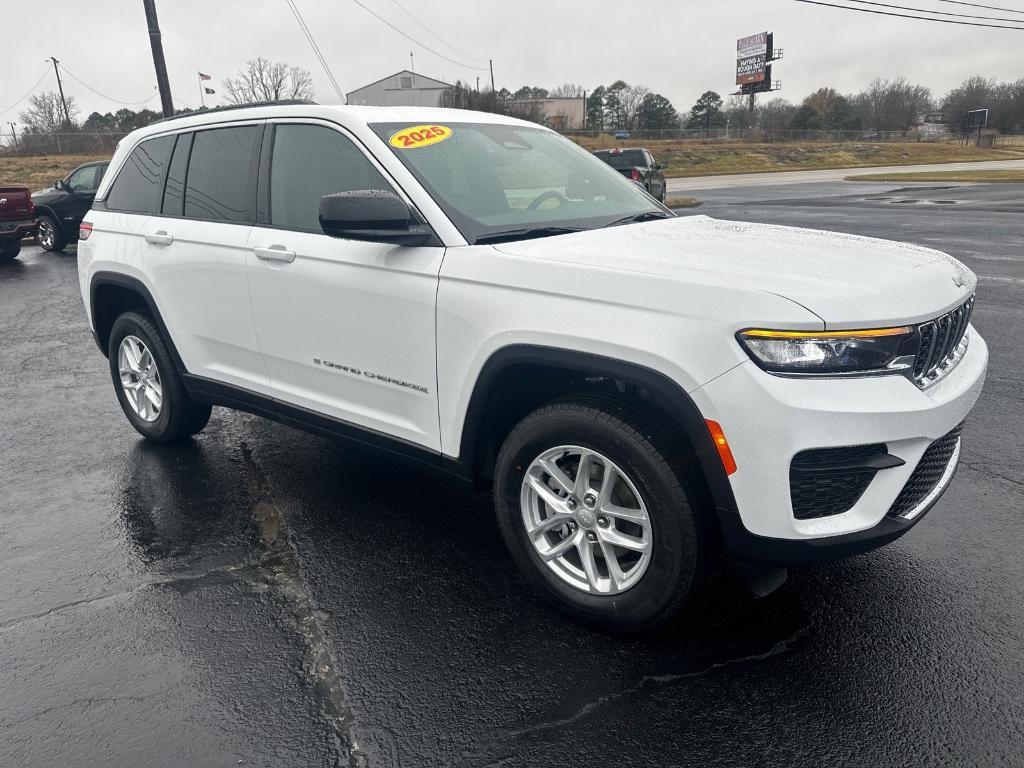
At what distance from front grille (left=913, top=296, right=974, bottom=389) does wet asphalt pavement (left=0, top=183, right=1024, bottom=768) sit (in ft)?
3.16

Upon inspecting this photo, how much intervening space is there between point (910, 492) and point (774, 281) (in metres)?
0.85

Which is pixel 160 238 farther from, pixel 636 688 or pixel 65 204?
pixel 65 204

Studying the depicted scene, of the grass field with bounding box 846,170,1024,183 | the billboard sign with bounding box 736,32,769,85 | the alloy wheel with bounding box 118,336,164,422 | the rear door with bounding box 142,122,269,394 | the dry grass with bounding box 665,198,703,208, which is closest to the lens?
the rear door with bounding box 142,122,269,394

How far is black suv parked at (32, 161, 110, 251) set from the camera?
15641mm

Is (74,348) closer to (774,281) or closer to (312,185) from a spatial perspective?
(312,185)

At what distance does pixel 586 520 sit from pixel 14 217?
49.6 feet

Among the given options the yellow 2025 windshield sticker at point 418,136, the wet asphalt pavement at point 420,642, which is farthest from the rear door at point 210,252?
the yellow 2025 windshield sticker at point 418,136

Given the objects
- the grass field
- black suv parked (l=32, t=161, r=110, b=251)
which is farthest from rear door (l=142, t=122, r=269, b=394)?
the grass field

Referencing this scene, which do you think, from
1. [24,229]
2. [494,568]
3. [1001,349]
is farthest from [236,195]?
[24,229]

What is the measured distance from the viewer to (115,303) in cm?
522

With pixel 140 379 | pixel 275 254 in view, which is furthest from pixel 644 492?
pixel 140 379

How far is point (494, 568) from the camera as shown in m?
3.55

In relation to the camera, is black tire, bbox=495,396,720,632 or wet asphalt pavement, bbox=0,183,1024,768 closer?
wet asphalt pavement, bbox=0,183,1024,768

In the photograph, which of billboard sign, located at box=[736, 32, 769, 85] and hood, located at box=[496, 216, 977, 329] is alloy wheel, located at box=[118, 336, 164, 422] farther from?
billboard sign, located at box=[736, 32, 769, 85]
